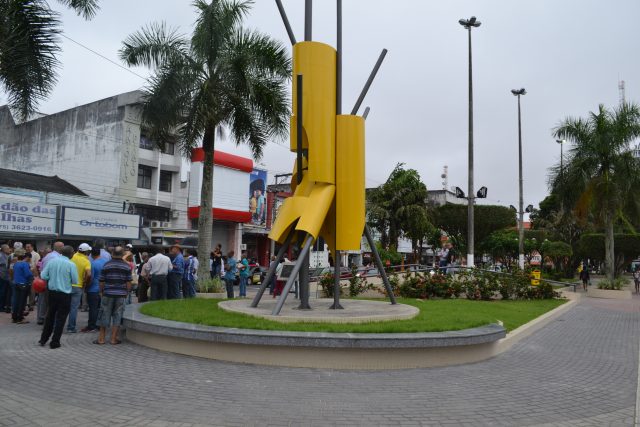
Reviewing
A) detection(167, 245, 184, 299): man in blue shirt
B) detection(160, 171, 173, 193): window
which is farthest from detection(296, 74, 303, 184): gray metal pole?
detection(160, 171, 173, 193): window

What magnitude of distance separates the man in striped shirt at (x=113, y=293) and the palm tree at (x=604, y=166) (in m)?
21.5

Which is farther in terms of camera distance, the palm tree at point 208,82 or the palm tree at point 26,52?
the palm tree at point 208,82

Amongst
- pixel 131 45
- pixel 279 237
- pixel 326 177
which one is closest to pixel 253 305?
pixel 279 237

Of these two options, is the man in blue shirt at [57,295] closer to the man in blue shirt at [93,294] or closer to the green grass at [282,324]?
the green grass at [282,324]

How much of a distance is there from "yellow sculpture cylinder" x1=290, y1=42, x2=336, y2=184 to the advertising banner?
17.0 metres

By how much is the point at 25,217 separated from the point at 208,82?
41.6ft

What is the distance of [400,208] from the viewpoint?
37781 millimetres

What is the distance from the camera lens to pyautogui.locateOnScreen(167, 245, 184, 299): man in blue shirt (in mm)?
13734

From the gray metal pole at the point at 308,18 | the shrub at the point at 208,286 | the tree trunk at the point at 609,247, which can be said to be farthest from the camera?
the tree trunk at the point at 609,247

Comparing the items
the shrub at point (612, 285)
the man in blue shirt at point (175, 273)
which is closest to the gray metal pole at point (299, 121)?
the man in blue shirt at point (175, 273)

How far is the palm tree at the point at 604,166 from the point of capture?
2338 cm

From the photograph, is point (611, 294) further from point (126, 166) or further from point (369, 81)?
point (126, 166)

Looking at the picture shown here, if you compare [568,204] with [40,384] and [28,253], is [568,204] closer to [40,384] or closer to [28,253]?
[28,253]

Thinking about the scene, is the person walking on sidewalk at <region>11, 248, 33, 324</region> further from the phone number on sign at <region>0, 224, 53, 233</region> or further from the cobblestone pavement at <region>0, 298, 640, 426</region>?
the phone number on sign at <region>0, 224, 53, 233</region>
